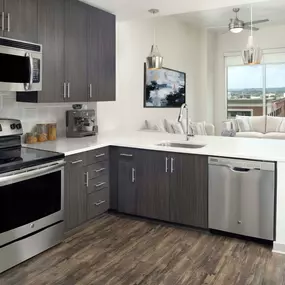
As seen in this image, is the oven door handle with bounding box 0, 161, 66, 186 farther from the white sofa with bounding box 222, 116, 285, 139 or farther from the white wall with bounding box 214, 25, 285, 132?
the white wall with bounding box 214, 25, 285, 132

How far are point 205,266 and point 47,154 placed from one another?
1519mm

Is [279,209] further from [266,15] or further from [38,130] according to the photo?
[266,15]

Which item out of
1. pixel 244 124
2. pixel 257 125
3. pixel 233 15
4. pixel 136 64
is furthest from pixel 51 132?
pixel 257 125

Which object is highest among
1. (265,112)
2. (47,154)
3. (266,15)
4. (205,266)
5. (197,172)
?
(266,15)

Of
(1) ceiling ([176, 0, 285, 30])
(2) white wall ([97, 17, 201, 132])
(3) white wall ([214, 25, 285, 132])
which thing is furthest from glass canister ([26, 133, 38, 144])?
(3) white wall ([214, 25, 285, 132])

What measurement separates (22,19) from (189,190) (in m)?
2.09

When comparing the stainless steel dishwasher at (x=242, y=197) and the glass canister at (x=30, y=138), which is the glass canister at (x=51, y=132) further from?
the stainless steel dishwasher at (x=242, y=197)

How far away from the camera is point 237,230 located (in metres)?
3.11

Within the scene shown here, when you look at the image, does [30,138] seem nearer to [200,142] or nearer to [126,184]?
[126,184]

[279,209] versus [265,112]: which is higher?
[265,112]

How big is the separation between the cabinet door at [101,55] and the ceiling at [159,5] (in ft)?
0.42

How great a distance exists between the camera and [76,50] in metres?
3.56

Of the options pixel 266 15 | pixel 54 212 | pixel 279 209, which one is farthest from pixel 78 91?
pixel 266 15

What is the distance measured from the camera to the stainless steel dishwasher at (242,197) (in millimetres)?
2928
